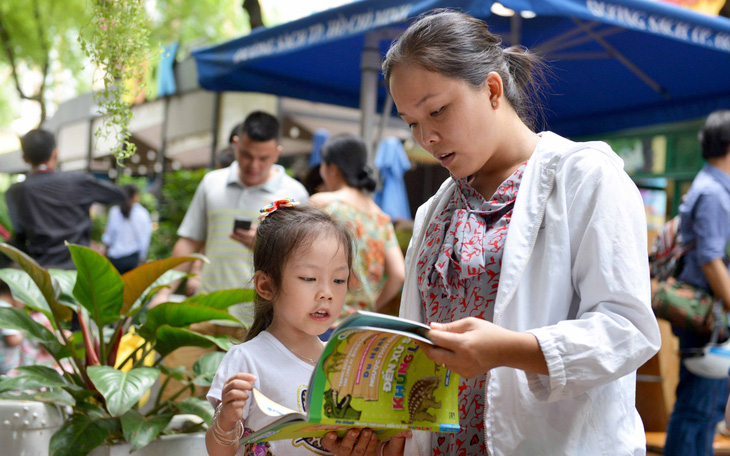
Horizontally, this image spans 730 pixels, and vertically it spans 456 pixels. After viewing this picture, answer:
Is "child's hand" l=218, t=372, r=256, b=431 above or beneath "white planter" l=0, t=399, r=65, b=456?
above

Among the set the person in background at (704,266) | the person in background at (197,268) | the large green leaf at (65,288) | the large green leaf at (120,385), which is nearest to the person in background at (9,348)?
the person in background at (197,268)

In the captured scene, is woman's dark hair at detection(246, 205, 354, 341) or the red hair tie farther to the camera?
the red hair tie

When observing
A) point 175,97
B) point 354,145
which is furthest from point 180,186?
point 175,97

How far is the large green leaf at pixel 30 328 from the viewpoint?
259 centimetres

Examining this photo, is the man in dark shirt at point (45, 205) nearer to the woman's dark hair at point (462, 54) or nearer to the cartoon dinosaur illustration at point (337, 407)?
the woman's dark hair at point (462, 54)

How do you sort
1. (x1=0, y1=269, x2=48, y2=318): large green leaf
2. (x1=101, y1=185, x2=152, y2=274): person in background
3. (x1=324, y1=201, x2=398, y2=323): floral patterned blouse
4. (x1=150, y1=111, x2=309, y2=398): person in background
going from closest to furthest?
(x1=0, y1=269, x2=48, y2=318): large green leaf → (x1=324, y1=201, x2=398, y2=323): floral patterned blouse → (x1=150, y1=111, x2=309, y2=398): person in background → (x1=101, y1=185, x2=152, y2=274): person in background

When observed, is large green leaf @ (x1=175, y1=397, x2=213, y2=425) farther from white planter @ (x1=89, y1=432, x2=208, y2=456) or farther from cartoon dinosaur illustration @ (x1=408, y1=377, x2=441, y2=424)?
cartoon dinosaur illustration @ (x1=408, y1=377, x2=441, y2=424)

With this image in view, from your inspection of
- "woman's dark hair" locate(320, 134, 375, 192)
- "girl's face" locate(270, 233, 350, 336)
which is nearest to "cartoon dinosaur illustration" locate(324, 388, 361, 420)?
"girl's face" locate(270, 233, 350, 336)

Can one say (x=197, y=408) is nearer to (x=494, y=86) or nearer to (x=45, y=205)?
(x=494, y=86)

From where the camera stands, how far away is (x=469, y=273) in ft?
5.09

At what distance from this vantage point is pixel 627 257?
4.53 feet

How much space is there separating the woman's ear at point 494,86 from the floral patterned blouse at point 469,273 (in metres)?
0.16

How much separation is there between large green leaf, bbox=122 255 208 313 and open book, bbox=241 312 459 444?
1.35 m

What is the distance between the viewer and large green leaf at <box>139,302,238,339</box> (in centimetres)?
260
